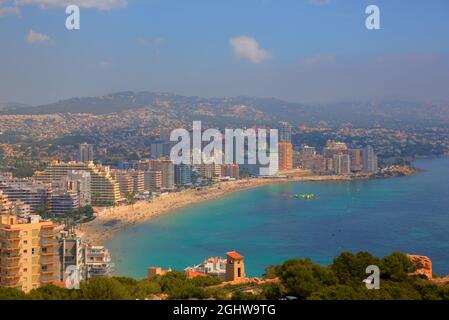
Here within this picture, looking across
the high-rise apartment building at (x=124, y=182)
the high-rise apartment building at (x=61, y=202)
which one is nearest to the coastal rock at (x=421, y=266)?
the high-rise apartment building at (x=61, y=202)

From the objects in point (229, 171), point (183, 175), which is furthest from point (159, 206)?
point (229, 171)

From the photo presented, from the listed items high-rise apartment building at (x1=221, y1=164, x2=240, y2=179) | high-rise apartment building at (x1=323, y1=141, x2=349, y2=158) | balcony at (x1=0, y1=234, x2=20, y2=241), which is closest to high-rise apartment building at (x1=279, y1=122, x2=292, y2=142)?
high-rise apartment building at (x1=323, y1=141, x2=349, y2=158)

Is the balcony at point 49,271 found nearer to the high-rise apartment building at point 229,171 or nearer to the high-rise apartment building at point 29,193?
the high-rise apartment building at point 29,193

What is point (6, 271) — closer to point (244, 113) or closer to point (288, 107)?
point (244, 113)

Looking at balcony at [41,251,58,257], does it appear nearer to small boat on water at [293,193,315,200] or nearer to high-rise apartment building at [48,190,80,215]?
high-rise apartment building at [48,190,80,215]

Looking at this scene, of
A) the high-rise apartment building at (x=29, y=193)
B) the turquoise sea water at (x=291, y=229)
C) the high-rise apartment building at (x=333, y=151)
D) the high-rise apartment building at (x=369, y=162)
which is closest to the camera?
the turquoise sea water at (x=291, y=229)

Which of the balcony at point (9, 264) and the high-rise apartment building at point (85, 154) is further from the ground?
the high-rise apartment building at point (85, 154)
